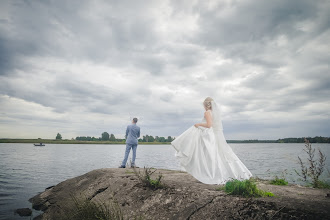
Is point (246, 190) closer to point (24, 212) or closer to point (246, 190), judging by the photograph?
point (246, 190)

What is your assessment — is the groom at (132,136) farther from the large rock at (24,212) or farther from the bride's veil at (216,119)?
the bride's veil at (216,119)

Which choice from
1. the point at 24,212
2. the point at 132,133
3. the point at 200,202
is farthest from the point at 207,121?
the point at 24,212

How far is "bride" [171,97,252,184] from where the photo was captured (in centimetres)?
618

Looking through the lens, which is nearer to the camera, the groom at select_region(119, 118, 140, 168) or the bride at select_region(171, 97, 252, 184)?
the bride at select_region(171, 97, 252, 184)

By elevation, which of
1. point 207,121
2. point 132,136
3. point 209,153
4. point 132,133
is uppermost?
point 207,121

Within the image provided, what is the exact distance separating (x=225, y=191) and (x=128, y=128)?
808 cm

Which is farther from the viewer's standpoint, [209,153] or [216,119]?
[216,119]

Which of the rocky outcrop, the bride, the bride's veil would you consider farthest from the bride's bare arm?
the rocky outcrop

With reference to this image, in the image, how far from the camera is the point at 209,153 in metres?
6.34

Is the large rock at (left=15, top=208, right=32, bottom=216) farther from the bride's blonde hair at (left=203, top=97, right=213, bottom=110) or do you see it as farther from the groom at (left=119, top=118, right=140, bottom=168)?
the bride's blonde hair at (left=203, top=97, right=213, bottom=110)

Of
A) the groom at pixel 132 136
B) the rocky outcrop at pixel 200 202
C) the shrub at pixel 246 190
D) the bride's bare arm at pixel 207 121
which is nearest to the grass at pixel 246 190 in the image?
the shrub at pixel 246 190

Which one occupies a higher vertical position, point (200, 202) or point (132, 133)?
point (132, 133)

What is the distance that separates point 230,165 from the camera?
632 cm

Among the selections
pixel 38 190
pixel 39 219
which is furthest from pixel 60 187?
pixel 38 190
